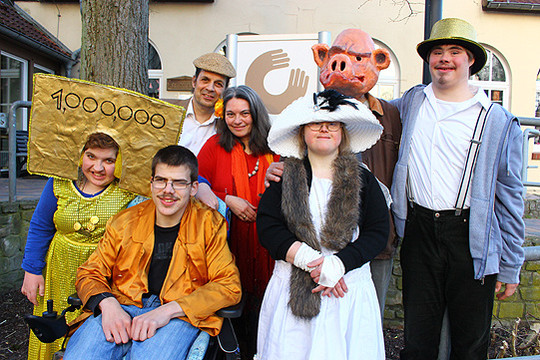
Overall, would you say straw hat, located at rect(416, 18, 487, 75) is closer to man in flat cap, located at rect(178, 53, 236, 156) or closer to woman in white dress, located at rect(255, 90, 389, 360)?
woman in white dress, located at rect(255, 90, 389, 360)

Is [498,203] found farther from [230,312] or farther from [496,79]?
[496,79]

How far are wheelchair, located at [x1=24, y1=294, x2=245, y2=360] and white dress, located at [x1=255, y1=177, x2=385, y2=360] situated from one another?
0.18 metres

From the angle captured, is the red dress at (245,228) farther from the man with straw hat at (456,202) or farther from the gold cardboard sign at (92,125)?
the man with straw hat at (456,202)

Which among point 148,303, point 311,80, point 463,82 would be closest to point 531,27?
point 311,80

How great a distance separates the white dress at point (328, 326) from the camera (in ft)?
6.04

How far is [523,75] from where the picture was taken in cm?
926

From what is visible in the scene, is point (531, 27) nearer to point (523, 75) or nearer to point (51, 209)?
point (523, 75)

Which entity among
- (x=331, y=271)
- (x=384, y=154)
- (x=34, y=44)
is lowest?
(x=331, y=271)

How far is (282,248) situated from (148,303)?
A: 730 mm

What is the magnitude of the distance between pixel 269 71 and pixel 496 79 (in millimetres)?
7201

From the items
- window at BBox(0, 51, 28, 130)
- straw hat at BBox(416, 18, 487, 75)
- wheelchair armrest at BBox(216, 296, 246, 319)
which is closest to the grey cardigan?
straw hat at BBox(416, 18, 487, 75)

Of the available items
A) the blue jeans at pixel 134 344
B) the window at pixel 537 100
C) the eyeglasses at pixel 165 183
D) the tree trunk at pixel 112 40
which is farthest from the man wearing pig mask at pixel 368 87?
the window at pixel 537 100

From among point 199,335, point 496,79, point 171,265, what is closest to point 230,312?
point 199,335

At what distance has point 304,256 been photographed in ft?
5.98
